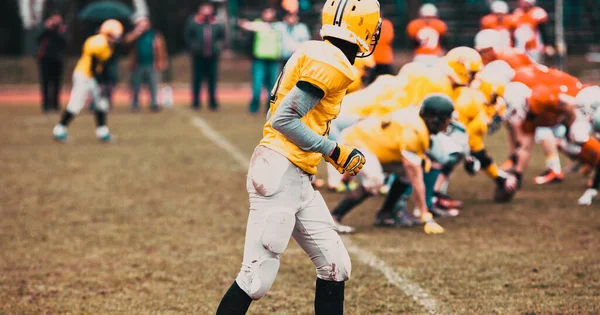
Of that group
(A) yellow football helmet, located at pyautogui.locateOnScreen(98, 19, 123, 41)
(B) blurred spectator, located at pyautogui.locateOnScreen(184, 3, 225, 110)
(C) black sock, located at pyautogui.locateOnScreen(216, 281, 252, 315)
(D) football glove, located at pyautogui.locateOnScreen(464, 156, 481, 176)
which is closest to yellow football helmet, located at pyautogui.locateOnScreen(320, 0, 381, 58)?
(C) black sock, located at pyautogui.locateOnScreen(216, 281, 252, 315)

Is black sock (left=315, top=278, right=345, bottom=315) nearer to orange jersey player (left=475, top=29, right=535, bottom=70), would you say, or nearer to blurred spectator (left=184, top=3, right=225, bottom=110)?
orange jersey player (left=475, top=29, right=535, bottom=70)

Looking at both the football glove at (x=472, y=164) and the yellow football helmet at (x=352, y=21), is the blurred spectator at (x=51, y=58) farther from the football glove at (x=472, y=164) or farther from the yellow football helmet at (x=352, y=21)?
the yellow football helmet at (x=352, y=21)

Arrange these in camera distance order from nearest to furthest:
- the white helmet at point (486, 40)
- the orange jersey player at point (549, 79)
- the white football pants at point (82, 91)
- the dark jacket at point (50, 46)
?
1. the orange jersey player at point (549, 79)
2. the white helmet at point (486, 40)
3. the white football pants at point (82, 91)
4. the dark jacket at point (50, 46)

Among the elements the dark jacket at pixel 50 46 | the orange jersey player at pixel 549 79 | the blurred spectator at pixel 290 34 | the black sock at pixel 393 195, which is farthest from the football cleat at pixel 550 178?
the dark jacket at pixel 50 46

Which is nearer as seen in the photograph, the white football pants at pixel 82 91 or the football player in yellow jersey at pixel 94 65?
the football player in yellow jersey at pixel 94 65

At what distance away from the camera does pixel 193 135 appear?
1555 centimetres

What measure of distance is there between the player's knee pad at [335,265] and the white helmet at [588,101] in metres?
4.67

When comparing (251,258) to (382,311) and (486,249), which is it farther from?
(486,249)

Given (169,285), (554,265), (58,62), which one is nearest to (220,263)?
(169,285)

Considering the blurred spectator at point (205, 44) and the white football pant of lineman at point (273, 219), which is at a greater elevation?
the white football pant of lineman at point (273, 219)

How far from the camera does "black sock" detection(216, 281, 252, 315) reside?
4.33 metres

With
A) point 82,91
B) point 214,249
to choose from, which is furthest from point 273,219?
point 82,91

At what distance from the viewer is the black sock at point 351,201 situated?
771 cm

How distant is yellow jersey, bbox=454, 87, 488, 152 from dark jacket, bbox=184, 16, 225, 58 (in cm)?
1171
